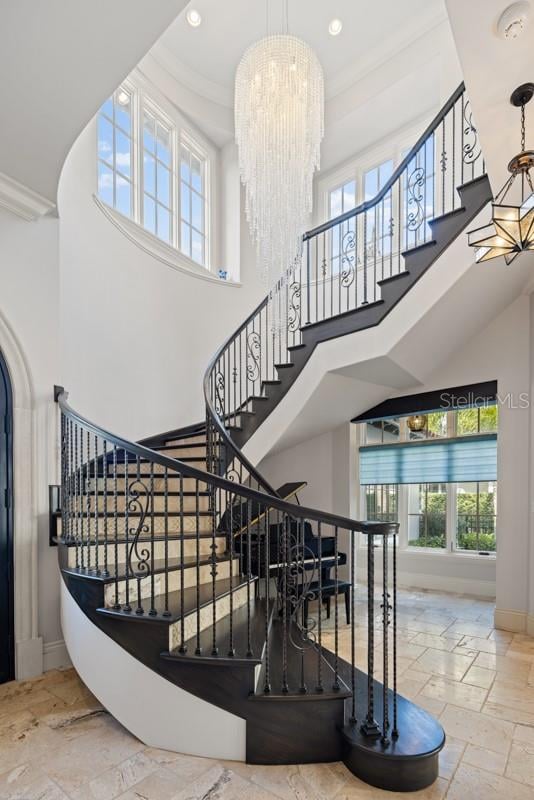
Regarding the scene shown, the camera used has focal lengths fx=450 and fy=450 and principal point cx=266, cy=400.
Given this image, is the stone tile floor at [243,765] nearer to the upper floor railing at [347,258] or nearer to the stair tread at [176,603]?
the stair tread at [176,603]

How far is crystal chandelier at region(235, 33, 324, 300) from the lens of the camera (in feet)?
12.9

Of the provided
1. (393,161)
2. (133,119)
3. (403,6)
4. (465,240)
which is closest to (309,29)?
(403,6)

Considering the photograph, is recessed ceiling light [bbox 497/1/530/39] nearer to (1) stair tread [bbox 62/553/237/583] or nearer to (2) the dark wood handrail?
(2) the dark wood handrail

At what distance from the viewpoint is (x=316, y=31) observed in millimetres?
5703

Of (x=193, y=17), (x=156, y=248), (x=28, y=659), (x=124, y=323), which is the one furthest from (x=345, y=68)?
(x=28, y=659)

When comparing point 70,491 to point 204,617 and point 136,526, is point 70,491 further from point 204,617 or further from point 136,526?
point 204,617

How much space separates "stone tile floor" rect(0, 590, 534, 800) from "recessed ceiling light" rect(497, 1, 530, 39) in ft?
10.6

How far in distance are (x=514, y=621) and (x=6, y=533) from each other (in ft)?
14.1

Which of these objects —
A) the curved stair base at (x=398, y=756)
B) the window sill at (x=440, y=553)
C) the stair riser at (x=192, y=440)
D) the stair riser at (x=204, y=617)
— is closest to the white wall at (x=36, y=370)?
the stair riser at (x=204, y=617)

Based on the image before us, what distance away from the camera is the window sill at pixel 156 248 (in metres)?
4.96

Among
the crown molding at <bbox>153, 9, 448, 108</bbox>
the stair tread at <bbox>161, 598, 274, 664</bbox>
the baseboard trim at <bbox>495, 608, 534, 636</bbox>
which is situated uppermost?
the crown molding at <bbox>153, 9, 448, 108</bbox>

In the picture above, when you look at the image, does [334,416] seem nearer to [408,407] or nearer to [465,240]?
[408,407]

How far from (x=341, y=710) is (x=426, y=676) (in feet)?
4.32

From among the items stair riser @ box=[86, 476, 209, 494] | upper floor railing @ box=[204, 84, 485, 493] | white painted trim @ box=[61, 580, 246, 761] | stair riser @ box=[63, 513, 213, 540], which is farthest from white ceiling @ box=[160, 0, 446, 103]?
white painted trim @ box=[61, 580, 246, 761]
